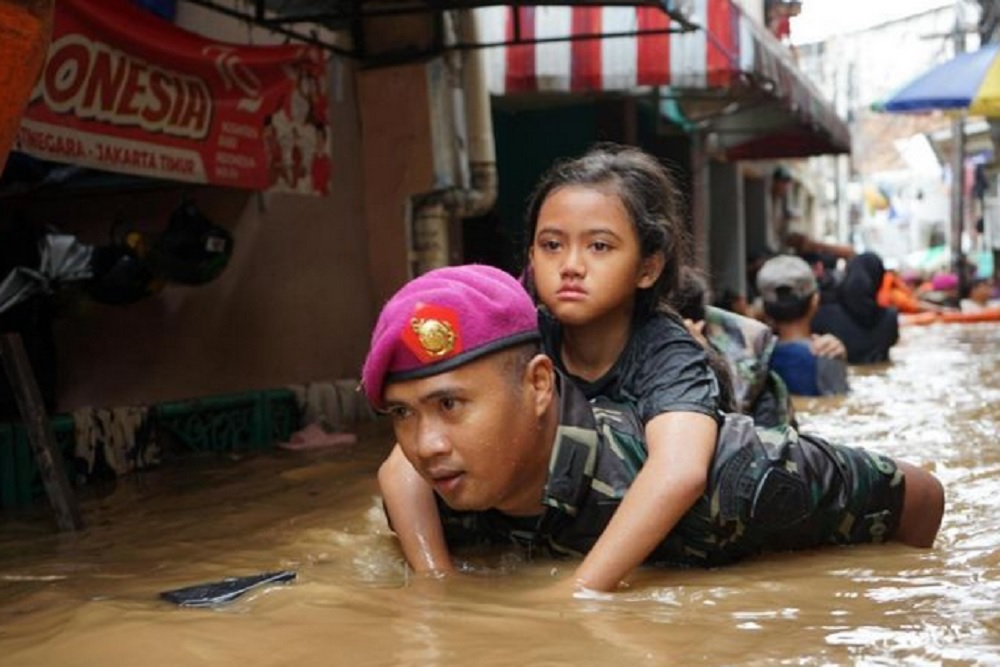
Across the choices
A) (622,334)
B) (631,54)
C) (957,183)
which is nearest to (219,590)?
(622,334)

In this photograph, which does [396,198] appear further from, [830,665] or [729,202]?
[729,202]

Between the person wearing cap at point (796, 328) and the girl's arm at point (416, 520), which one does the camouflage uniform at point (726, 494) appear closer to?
the girl's arm at point (416, 520)

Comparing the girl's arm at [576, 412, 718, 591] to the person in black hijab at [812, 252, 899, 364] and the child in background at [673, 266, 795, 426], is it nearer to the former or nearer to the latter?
the child in background at [673, 266, 795, 426]

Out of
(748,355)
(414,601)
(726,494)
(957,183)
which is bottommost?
(414,601)

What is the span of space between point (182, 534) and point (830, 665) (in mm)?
2332

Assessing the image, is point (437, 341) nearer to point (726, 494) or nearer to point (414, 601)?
point (414, 601)

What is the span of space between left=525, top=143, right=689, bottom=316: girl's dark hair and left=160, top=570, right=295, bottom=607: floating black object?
1.10m

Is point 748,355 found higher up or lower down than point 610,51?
lower down

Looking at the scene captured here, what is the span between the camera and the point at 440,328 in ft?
8.50

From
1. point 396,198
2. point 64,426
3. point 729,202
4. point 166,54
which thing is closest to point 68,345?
point 64,426

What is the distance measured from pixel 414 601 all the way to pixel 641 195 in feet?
3.74

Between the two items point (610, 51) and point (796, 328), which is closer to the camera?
point (796, 328)

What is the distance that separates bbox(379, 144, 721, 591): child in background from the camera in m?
2.71

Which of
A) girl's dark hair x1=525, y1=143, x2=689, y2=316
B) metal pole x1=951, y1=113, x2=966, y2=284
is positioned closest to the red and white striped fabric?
girl's dark hair x1=525, y1=143, x2=689, y2=316
